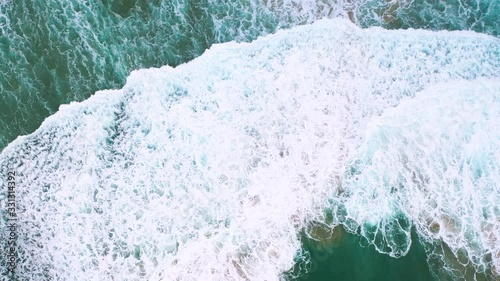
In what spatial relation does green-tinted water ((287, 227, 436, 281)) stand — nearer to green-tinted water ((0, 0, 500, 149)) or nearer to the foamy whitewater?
the foamy whitewater

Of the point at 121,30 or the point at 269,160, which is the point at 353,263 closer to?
the point at 269,160

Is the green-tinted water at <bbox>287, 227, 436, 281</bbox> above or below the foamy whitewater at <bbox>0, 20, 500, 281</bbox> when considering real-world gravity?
below

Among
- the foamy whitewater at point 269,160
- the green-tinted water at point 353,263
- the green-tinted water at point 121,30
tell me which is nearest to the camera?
the green-tinted water at point 353,263

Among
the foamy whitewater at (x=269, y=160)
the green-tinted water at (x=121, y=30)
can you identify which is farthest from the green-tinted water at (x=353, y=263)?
the green-tinted water at (x=121, y=30)

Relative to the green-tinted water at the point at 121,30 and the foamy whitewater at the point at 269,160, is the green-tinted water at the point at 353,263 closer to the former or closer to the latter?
the foamy whitewater at the point at 269,160

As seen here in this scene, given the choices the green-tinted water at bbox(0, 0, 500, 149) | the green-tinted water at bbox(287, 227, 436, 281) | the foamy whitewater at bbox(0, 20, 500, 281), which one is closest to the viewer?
the green-tinted water at bbox(287, 227, 436, 281)

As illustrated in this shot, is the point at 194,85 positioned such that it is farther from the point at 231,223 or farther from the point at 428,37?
the point at 428,37

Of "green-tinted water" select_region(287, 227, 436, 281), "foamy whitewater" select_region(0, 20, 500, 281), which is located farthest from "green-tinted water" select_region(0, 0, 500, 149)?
"green-tinted water" select_region(287, 227, 436, 281)

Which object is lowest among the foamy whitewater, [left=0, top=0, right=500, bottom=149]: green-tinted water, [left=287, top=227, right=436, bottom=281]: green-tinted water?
[left=287, top=227, right=436, bottom=281]: green-tinted water

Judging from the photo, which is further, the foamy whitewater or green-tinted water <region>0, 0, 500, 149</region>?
green-tinted water <region>0, 0, 500, 149</region>
